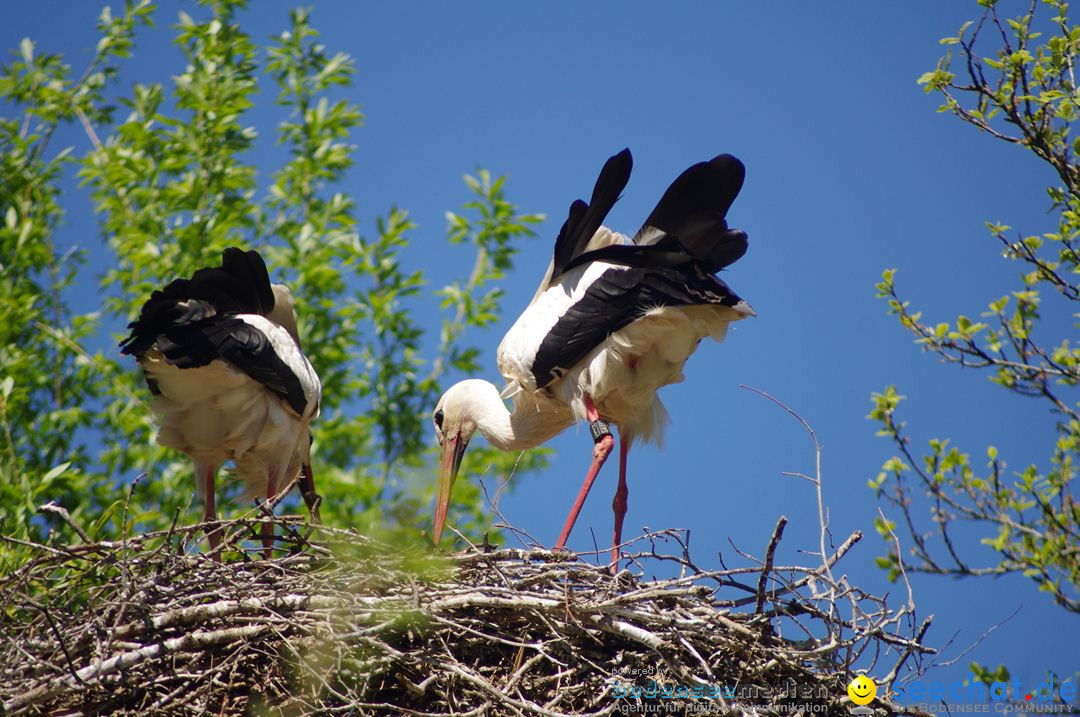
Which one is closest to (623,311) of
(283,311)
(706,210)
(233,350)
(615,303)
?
(615,303)

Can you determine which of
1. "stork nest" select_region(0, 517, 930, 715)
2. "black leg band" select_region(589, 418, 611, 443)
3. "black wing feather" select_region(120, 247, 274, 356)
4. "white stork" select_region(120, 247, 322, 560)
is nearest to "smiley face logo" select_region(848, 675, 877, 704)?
"stork nest" select_region(0, 517, 930, 715)

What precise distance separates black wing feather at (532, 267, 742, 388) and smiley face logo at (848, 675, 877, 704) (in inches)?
75.0

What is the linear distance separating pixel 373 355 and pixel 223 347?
3637 millimetres

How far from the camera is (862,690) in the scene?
4082 mm

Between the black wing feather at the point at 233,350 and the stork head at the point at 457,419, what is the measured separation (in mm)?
981

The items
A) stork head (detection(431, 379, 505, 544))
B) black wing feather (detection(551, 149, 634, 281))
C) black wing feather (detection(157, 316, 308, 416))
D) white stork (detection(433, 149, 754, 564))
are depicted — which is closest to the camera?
white stork (detection(433, 149, 754, 564))

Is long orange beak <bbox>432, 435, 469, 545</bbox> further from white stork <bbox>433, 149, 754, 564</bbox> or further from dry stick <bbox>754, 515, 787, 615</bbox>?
dry stick <bbox>754, 515, 787, 615</bbox>

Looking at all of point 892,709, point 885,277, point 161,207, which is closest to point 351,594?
point 892,709

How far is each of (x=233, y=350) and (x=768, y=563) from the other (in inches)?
125

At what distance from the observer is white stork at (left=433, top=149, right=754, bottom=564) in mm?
5500

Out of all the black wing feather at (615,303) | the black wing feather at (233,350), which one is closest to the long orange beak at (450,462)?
the black wing feather at (233,350)

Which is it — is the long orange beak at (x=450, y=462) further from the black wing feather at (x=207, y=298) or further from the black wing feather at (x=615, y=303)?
the black wing feather at (x=207, y=298)

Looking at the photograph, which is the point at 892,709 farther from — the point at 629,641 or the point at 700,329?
the point at 700,329

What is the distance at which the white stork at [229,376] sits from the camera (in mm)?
5727
